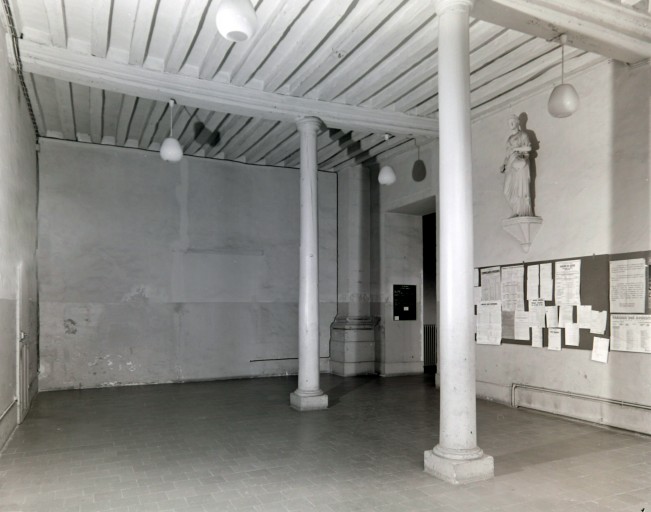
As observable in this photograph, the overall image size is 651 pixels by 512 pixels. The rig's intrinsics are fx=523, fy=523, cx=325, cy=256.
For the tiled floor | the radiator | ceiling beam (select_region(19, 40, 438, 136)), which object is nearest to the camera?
the tiled floor

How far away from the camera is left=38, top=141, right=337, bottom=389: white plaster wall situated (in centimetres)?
959

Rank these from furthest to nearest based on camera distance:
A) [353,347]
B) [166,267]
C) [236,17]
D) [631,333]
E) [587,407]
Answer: [353,347], [166,267], [587,407], [631,333], [236,17]

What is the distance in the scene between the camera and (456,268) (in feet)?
15.3

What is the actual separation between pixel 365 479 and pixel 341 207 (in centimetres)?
791

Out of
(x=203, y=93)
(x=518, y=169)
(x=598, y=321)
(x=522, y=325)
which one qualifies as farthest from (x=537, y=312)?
(x=203, y=93)

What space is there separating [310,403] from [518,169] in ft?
14.6

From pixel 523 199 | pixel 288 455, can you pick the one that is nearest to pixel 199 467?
pixel 288 455

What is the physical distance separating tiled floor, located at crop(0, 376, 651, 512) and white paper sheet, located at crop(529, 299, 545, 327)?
Answer: 4.12 feet

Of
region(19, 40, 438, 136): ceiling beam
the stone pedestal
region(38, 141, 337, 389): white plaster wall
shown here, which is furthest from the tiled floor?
region(19, 40, 438, 136): ceiling beam

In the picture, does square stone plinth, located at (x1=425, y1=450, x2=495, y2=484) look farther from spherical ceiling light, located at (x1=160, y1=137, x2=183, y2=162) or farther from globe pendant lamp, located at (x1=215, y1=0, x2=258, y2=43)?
spherical ceiling light, located at (x1=160, y1=137, x2=183, y2=162)

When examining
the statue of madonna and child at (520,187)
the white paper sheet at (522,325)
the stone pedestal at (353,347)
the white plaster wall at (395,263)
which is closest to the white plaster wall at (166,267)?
the stone pedestal at (353,347)

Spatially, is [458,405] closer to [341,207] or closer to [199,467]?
[199,467]

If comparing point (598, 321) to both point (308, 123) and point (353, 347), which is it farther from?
point (353, 347)

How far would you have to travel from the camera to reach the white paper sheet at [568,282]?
266 inches
